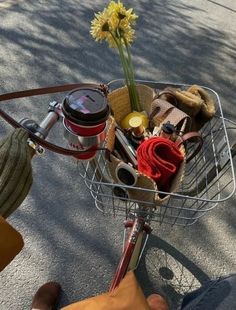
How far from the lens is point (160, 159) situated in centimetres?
125

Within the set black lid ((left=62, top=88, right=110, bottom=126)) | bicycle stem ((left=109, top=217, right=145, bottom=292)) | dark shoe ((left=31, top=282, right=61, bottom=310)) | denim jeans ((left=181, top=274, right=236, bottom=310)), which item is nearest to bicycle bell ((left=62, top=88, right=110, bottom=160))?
black lid ((left=62, top=88, right=110, bottom=126))

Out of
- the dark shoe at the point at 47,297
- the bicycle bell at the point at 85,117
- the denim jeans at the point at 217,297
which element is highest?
the bicycle bell at the point at 85,117

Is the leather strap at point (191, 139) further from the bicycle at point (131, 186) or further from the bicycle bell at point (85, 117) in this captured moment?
the bicycle bell at point (85, 117)

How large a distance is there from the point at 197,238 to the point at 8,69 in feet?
6.67

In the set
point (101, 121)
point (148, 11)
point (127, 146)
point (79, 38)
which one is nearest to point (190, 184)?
point (127, 146)

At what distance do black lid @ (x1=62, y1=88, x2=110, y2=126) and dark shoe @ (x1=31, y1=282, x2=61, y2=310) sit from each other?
116 cm

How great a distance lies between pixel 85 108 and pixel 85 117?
0.09 ft

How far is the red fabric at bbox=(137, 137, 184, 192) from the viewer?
49.1 inches

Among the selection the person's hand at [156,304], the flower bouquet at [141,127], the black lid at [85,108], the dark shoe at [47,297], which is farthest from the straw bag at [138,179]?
the dark shoe at [47,297]

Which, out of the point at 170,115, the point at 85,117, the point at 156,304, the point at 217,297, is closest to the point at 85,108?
the point at 85,117

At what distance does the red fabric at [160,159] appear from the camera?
1.25 metres

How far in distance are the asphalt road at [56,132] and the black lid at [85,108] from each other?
4.05 feet

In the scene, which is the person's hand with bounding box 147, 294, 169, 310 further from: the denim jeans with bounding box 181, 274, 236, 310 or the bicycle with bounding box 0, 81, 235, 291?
the denim jeans with bounding box 181, 274, 236, 310

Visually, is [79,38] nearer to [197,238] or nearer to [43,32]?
[43,32]
